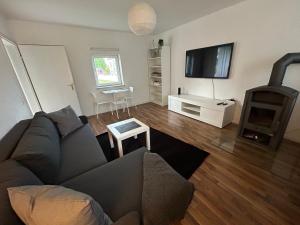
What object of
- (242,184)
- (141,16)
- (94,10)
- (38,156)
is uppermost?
(94,10)

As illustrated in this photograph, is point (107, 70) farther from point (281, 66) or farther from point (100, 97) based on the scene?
point (281, 66)

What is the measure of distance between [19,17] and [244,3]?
4.32 m

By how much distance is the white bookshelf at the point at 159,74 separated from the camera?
13.6 feet

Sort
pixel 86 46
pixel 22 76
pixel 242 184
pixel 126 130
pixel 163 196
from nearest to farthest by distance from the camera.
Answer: pixel 163 196
pixel 242 184
pixel 126 130
pixel 22 76
pixel 86 46

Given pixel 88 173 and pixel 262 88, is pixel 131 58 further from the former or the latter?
pixel 88 173

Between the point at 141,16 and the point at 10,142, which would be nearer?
the point at 10,142

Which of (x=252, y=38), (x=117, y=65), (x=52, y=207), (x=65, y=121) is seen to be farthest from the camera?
(x=117, y=65)

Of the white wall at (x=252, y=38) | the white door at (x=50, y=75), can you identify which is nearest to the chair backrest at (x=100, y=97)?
the white door at (x=50, y=75)

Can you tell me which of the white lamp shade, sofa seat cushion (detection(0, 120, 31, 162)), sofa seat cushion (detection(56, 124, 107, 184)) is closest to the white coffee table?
sofa seat cushion (detection(56, 124, 107, 184))

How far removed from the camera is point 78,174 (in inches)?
50.2

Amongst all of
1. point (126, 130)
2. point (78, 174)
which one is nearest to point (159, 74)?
point (126, 130)

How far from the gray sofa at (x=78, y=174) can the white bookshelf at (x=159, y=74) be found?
3.33 m

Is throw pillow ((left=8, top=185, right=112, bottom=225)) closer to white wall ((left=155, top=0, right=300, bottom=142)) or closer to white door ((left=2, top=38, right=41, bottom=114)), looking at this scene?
white door ((left=2, top=38, right=41, bottom=114))

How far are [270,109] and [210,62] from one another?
1.59m
